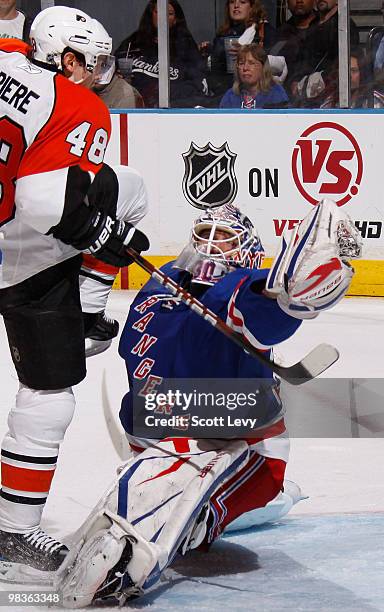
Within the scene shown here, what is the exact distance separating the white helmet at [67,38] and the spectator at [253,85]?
3.21 meters

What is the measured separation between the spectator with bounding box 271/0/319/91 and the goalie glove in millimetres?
3883

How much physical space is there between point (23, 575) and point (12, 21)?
3.89 m

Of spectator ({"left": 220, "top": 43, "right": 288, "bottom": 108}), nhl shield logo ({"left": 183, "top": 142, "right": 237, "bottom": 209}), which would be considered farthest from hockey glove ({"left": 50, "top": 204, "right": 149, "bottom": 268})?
spectator ({"left": 220, "top": 43, "right": 288, "bottom": 108})

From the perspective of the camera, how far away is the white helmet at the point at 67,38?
103 inches

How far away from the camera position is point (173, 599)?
2.34 meters

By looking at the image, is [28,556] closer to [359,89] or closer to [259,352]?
Result: [259,352]

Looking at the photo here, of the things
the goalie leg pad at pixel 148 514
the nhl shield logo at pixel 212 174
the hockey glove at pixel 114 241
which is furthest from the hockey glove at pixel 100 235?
the nhl shield logo at pixel 212 174

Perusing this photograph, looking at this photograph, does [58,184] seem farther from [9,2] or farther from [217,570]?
[9,2]

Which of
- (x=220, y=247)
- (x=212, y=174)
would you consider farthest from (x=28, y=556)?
(x=212, y=174)

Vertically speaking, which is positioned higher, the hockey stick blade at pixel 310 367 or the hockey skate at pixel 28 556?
the hockey stick blade at pixel 310 367

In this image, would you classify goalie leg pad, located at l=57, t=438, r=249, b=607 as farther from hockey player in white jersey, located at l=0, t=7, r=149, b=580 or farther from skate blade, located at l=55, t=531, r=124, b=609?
hockey player in white jersey, located at l=0, t=7, r=149, b=580

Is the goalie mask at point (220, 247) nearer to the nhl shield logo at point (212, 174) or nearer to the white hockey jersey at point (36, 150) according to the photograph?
the white hockey jersey at point (36, 150)

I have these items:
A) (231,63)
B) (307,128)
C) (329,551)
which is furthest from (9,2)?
(329,551)

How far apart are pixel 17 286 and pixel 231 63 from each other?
366cm
